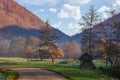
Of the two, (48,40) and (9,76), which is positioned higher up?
(48,40)

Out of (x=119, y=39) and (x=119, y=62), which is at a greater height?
(x=119, y=39)

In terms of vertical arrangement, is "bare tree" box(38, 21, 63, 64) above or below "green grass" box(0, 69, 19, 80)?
above

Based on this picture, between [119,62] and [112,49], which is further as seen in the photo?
[112,49]

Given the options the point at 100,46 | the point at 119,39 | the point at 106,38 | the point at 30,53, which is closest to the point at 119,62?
the point at 119,39

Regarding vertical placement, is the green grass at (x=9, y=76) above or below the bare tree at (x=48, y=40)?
below

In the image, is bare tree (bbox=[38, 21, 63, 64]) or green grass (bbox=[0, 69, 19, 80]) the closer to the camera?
green grass (bbox=[0, 69, 19, 80])

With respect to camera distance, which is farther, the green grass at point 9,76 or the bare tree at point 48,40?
the bare tree at point 48,40

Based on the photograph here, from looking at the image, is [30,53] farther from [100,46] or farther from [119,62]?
[119,62]

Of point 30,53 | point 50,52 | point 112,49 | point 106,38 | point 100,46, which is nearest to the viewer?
point 112,49

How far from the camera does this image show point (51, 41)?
414 ft

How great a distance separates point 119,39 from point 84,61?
1008cm

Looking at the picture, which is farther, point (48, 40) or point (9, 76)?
point (48, 40)

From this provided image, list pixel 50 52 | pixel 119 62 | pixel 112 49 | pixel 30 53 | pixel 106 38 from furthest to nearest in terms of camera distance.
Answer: pixel 30 53, pixel 50 52, pixel 106 38, pixel 112 49, pixel 119 62

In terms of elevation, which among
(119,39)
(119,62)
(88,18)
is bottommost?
(119,62)
